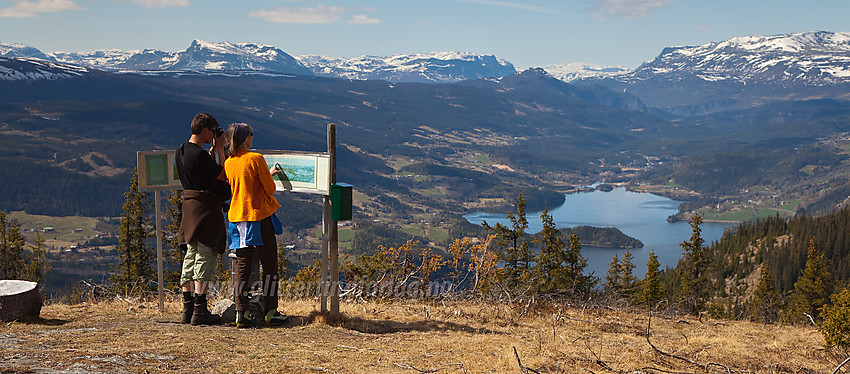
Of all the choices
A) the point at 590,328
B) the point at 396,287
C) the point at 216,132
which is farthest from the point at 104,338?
the point at 590,328

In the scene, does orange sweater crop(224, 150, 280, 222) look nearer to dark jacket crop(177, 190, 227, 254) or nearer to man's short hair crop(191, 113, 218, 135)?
dark jacket crop(177, 190, 227, 254)

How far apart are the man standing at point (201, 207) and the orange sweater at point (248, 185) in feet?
0.92

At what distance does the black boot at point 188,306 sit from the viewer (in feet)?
31.0

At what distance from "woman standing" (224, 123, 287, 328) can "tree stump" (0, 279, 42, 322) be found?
9.84ft

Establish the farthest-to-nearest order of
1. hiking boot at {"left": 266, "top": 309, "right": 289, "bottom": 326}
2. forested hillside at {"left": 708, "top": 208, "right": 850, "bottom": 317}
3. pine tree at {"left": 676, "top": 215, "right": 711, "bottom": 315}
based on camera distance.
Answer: forested hillside at {"left": 708, "top": 208, "right": 850, "bottom": 317} < pine tree at {"left": 676, "top": 215, "right": 711, "bottom": 315} < hiking boot at {"left": 266, "top": 309, "right": 289, "bottom": 326}

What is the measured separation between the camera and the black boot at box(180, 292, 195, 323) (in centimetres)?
945

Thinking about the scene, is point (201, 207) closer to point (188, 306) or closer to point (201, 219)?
point (201, 219)

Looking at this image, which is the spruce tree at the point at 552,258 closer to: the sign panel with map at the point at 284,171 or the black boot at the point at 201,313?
the sign panel with map at the point at 284,171

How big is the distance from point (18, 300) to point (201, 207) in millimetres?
2888

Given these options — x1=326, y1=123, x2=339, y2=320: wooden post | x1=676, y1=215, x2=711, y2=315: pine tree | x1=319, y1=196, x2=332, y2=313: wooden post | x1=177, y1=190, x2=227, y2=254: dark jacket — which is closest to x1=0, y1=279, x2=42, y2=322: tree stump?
x1=177, y1=190, x2=227, y2=254: dark jacket

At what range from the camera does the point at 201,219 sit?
29.6 feet

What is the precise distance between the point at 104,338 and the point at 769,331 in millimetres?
12268

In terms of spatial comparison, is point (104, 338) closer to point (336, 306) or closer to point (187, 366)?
point (187, 366)

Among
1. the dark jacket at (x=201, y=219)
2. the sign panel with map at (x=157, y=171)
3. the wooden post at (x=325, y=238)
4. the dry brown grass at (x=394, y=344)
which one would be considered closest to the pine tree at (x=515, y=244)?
the dry brown grass at (x=394, y=344)
